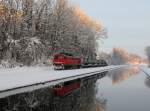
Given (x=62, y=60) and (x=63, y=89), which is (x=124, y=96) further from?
(x=62, y=60)

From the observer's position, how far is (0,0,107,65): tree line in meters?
43.5

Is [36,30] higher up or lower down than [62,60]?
higher up

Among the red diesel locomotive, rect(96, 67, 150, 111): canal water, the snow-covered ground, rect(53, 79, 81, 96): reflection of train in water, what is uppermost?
the red diesel locomotive

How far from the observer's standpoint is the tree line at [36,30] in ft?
143

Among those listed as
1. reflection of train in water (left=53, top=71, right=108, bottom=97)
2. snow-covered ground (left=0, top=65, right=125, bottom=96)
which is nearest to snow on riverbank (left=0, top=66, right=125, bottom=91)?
snow-covered ground (left=0, top=65, right=125, bottom=96)

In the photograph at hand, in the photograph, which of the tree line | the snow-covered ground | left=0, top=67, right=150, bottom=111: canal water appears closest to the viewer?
left=0, top=67, right=150, bottom=111: canal water

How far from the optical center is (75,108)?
35.0ft

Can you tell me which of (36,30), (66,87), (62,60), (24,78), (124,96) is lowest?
(124,96)

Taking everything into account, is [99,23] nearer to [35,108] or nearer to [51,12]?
[51,12]

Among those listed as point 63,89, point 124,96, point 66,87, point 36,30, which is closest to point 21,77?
point 66,87

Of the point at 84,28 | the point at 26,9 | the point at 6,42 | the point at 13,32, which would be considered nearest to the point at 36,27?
the point at 26,9

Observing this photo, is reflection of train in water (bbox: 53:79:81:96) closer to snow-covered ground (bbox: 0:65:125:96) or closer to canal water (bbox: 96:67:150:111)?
snow-covered ground (bbox: 0:65:125:96)

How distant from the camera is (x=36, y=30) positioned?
2109 inches

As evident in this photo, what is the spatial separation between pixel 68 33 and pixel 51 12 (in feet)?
22.1
